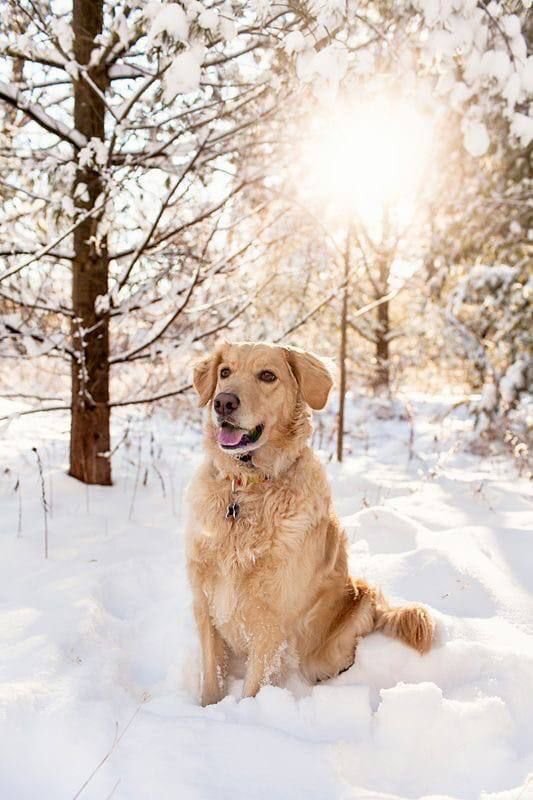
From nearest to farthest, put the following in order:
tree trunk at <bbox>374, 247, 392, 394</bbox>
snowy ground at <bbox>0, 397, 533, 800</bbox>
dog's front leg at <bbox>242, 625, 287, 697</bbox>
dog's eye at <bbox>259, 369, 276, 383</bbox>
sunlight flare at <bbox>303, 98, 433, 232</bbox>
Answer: snowy ground at <bbox>0, 397, 533, 800</bbox> → dog's front leg at <bbox>242, 625, 287, 697</bbox> → dog's eye at <bbox>259, 369, 276, 383</bbox> → sunlight flare at <bbox>303, 98, 433, 232</bbox> → tree trunk at <bbox>374, 247, 392, 394</bbox>

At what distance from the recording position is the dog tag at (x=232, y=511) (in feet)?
8.33

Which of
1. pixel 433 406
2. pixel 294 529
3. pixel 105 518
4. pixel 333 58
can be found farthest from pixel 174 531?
pixel 433 406

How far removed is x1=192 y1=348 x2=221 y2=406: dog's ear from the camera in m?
2.96

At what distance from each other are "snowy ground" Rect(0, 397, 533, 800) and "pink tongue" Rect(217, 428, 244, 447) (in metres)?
1.01

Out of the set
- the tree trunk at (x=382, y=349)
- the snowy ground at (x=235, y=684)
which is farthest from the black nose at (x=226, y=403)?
the tree trunk at (x=382, y=349)

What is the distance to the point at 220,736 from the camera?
1.96m

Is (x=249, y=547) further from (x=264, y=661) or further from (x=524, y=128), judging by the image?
(x=524, y=128)

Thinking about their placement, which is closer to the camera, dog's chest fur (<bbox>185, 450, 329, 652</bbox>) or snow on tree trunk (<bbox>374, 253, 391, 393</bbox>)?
dog's chest fur (<bbox>185, 450, 329, 652</bbox>)

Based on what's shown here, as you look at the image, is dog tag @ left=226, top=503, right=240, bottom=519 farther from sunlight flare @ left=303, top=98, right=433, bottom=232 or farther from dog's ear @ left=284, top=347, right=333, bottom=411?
sunlight flare @ left=303, top=98, right=433, bottom=232

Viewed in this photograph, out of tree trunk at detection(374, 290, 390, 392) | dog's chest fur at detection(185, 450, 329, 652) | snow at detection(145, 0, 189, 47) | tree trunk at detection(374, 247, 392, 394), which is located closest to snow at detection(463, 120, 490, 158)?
snow at detection(145, 0, 189, 47)

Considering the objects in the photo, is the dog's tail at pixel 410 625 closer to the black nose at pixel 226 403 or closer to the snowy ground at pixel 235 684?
the snowy ground at pixel 235 684

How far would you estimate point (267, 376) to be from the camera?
278cm

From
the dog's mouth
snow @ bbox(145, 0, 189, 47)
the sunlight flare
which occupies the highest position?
the sunlight flare

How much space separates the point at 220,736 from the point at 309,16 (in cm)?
315
